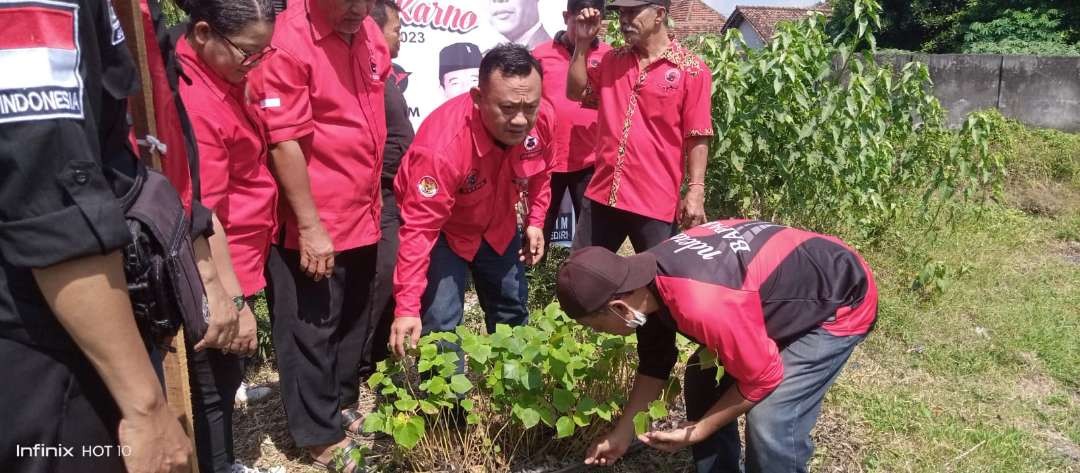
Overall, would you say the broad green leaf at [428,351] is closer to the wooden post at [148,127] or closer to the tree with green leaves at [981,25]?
the wooden post at [148,127]

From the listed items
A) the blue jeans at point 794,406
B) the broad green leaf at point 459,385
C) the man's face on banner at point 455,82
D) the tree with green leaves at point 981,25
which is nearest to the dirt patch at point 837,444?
the blue jeans at point 794,406

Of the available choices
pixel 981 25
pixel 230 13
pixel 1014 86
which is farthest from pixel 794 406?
pixel 981 25

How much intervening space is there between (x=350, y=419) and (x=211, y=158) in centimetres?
142

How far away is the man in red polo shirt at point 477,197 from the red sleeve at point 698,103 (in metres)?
0.71

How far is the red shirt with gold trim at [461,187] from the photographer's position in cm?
280

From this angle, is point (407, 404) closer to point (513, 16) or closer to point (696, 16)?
point (513, 16)

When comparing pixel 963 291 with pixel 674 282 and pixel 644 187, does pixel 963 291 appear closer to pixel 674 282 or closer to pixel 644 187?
pixel 644 187

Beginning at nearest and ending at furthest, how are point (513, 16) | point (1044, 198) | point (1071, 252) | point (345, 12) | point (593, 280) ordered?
point (593, 280), point (345, 12), point (513, 16), point (1071, 252), point (1044, 198)

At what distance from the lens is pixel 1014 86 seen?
1054cm

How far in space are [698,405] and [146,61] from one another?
207 centimetres

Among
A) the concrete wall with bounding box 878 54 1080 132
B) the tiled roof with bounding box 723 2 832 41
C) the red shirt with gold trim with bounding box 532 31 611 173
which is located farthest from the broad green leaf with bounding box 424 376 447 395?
the tiled roof with bounding box 723 2 832 41

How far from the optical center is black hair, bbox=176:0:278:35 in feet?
7.39

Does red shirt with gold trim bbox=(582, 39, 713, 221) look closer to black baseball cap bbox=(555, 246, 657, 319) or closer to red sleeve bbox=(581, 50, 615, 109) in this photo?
red sleeve bbox=(581, 50, 615, 109)

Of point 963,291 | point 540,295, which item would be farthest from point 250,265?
point 963,291
